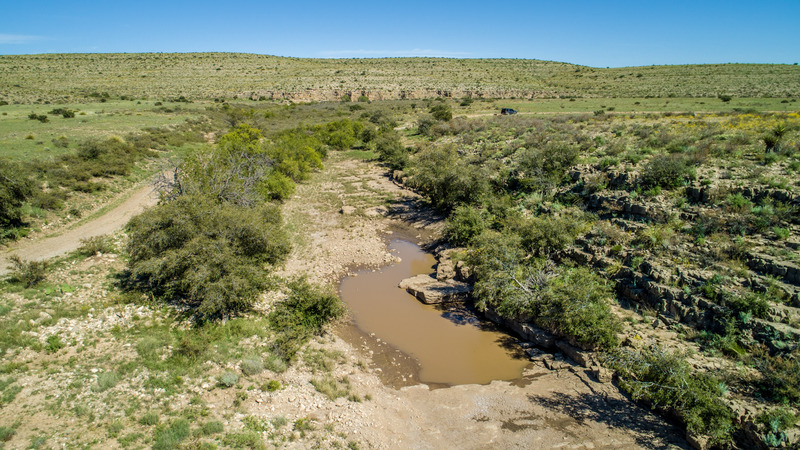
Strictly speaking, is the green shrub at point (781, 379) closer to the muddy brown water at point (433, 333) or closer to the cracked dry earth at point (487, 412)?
the cracked dry earth at point (487, 412)

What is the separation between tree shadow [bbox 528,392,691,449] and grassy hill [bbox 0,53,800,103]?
5947cm

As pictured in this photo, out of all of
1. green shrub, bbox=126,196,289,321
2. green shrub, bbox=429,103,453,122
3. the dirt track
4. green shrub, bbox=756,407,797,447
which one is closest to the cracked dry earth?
green shrub, bbox=756,407,797,447

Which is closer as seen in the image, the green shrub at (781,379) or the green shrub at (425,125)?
the green shrub at (781,379)

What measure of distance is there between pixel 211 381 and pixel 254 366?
3.66ft

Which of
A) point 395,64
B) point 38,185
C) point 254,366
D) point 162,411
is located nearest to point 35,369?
point 162,411

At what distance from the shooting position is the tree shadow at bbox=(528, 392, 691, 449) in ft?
29.7

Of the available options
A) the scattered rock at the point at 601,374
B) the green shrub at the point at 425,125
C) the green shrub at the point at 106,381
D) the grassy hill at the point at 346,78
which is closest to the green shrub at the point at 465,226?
the scattered rock at the point at 601,374

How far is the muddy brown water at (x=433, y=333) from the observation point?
12.2 metres

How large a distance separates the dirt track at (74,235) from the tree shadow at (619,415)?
1967cm

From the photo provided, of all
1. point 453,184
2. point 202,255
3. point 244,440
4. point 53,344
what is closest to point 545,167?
point 453,184

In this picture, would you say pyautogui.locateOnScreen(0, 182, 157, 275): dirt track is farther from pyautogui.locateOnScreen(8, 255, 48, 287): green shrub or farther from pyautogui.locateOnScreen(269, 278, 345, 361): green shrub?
pyautogui.locateOnScreen(269, 278, 345, 361): green shrub

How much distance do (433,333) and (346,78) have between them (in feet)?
272

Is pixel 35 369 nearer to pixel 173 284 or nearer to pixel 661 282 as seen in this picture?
pixel 173 284

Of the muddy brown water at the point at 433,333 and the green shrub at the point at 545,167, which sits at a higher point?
the green shrub at the point at 545,167
